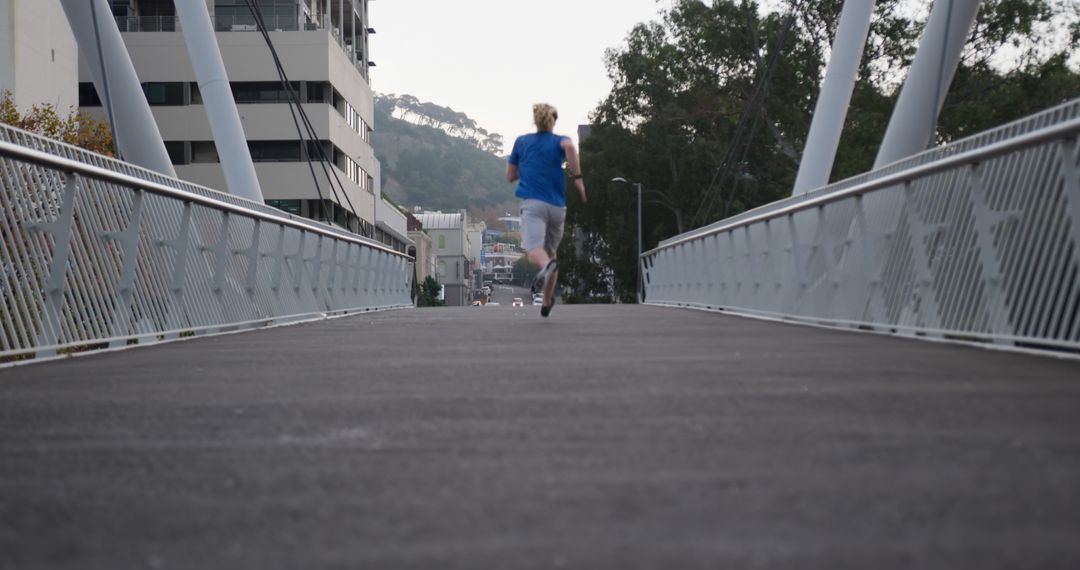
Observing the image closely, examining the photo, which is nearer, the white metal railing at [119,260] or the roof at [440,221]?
the white metal railing at [119,260]

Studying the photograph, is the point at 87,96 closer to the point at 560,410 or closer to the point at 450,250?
the point at 560,410

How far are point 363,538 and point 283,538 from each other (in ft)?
0.53

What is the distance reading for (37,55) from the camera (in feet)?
146

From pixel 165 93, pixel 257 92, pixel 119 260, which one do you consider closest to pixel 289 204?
pixel 257 92

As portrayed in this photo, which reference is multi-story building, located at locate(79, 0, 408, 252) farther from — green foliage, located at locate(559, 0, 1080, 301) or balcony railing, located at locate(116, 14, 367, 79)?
green foliage, located at locate(559, 0, 1080, 301)

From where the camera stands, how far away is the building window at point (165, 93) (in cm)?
6047

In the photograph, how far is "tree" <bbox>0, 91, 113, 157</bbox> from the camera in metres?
34.7

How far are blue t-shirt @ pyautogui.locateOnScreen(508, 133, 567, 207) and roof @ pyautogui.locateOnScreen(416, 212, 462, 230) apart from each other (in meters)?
132

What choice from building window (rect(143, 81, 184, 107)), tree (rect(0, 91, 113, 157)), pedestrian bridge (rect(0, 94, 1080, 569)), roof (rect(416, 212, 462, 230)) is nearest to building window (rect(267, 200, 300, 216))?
building window (rect(143, 81, 184, 107))

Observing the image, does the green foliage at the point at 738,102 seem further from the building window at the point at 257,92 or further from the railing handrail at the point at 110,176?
the railing handrail at the point at 110,176

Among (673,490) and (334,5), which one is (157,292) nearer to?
(673,490)

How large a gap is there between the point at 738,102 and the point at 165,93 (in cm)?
2594

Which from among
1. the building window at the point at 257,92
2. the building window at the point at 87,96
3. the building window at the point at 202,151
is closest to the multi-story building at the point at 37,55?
the building window at the point at 87,96

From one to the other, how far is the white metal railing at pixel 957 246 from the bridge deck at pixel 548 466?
117cm
